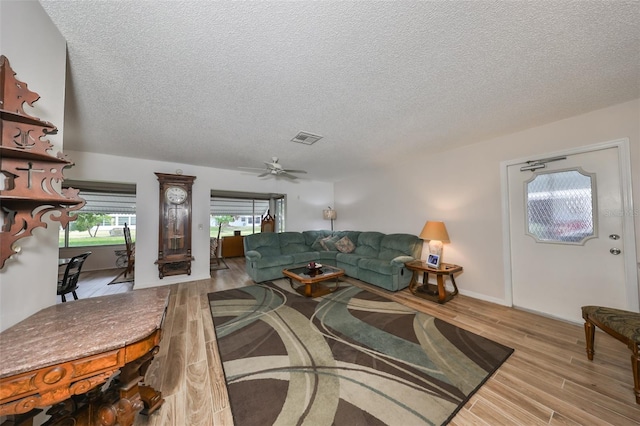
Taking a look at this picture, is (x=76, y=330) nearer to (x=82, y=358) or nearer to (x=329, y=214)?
(x=82, y=358)

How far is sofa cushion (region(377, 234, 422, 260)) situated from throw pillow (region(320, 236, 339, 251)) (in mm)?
1196

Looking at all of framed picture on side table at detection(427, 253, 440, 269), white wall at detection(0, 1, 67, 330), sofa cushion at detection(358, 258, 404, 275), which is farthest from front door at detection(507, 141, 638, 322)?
white wall at detection(0, 1, 67, 330)

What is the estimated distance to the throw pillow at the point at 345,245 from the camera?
5.00 metres

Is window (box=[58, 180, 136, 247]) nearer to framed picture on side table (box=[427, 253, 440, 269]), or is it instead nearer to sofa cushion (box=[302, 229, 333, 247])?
sofa cushion (box=[302, 229, 333, 247])

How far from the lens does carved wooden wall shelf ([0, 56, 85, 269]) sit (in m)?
0.91

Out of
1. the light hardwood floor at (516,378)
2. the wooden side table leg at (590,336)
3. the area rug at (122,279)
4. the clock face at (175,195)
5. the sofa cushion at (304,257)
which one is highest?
the clock face at (175,195)

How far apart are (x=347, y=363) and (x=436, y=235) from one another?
8.32 ft

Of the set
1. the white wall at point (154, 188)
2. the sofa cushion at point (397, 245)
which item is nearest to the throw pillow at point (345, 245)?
the sofa cushion at point (397, 245)

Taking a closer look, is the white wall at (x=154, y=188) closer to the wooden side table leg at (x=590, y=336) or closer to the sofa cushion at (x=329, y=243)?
the sofa cushion at (x=329, y=243)

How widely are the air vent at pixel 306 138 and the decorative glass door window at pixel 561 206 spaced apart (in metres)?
3.03

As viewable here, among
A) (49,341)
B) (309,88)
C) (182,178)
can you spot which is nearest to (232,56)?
(309,88)

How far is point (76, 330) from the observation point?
99 cm

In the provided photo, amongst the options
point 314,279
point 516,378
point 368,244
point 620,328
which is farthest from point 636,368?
point 368,244

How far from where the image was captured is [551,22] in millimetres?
1290
